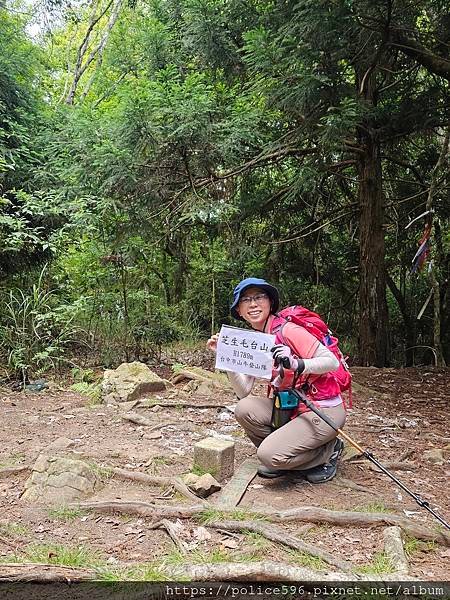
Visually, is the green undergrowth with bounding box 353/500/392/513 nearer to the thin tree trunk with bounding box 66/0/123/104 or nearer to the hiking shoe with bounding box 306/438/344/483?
the hiking shoe with bounding box 306/438/344/483

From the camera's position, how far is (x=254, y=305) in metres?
3.52

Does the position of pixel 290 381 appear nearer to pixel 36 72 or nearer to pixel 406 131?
pixel 406 131

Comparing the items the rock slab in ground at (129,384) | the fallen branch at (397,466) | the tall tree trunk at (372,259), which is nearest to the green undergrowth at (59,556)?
the fallen branch at (397,466)

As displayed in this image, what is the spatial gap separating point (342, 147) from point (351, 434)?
406 cm

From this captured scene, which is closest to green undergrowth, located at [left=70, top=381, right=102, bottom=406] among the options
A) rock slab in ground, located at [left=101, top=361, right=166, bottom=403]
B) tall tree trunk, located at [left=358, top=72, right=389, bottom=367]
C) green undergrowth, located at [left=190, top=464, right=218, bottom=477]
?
rock slab in ground, located at [left=101, top=361, right=166, bottom=403]

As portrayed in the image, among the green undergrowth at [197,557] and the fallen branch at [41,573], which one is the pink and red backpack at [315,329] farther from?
the fallen branch at [41,573]

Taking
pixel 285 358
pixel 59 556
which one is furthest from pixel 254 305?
pixel 59 556

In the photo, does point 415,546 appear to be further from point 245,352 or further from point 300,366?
point 245,352

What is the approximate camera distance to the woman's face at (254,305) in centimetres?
351

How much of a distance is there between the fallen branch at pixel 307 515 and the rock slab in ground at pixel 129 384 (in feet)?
9.57

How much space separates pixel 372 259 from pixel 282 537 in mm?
6216

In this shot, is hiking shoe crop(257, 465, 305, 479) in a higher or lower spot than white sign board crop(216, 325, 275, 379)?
lower

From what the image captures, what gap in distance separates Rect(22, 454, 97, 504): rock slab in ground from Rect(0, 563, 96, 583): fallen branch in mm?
810

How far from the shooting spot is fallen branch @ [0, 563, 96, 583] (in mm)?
2324
